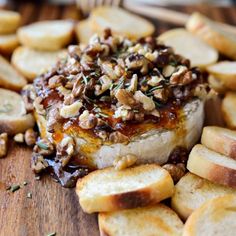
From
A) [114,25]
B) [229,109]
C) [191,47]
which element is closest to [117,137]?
[229,109]

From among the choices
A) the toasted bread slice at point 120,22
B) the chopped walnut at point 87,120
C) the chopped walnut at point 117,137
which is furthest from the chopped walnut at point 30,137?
the toasted bread slice at point 120,22

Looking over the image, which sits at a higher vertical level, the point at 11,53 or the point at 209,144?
the point at 209,144

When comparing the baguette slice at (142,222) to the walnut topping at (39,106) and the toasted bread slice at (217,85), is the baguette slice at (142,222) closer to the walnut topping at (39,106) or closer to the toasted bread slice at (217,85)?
the walnut topping at (39,106)

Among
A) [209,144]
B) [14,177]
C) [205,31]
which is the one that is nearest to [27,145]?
[14,177]

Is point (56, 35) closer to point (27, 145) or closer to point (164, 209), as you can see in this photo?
point (27, 145)

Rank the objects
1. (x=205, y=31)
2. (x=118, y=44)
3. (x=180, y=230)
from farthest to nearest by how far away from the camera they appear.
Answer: (x=205, y=31) → (x=118, y=44) → (x=180, y=230)

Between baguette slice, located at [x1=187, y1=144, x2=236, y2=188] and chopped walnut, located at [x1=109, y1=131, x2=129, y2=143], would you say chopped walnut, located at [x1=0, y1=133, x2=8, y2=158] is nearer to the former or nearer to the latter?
chopped walnut, located at [x1=109, y1=131, x2=129, y2=143]
